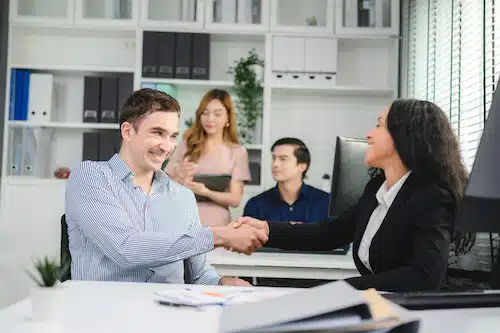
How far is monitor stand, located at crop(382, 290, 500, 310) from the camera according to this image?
1.26 m

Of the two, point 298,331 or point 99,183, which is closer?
point 298,331

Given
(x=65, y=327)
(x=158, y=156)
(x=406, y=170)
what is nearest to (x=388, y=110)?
(x=406, y=170)

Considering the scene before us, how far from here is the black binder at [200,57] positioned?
182 inches

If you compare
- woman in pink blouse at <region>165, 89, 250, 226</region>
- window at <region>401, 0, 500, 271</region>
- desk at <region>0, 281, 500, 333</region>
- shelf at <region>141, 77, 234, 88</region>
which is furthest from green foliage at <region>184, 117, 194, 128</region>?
desk at <region>0, 281, 500, 333</region>

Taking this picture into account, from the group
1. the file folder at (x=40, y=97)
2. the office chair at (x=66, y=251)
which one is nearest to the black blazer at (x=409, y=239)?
the office chair at (x=66, y=251)

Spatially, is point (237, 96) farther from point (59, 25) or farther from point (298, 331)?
point (298, 331)

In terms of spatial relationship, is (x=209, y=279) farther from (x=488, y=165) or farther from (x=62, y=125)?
(x=62, y=125)

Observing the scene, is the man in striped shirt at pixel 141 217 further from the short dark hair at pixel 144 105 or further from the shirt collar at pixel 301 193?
the shirt collar at pixel 301 193

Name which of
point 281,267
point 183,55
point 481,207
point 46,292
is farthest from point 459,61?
point 46,292

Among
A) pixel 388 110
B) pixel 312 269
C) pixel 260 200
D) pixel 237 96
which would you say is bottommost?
pixel 312 269

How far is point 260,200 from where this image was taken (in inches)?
148

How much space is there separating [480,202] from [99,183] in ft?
3.80

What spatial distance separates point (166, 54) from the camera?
462 centimetres

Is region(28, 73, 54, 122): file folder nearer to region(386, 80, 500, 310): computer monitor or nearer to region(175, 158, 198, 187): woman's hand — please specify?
region(175, 158, 198, 187): woman's hand
